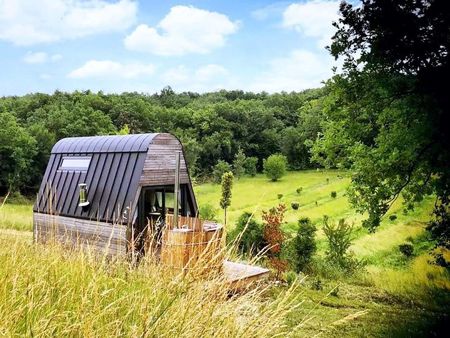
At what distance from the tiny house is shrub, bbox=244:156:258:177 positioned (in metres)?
39.3

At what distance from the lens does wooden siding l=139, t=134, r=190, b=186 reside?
36.0 feet

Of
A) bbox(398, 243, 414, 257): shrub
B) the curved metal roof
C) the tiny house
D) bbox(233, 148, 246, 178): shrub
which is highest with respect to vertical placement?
the curved metal roof

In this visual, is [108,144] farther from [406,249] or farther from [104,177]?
[406,249]

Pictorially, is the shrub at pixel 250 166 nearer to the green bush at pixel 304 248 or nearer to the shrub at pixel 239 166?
the shrub at pixel 239 166

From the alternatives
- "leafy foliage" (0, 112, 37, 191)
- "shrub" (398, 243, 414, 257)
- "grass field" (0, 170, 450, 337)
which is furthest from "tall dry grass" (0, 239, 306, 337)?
"leafy foliage" (0, 112, 37, 191)

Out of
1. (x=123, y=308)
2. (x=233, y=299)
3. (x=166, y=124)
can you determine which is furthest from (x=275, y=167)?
(x=123, y=308)

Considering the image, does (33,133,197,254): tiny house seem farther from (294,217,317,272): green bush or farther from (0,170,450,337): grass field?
(294,217,317,272): green bush

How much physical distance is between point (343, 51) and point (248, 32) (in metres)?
6.03

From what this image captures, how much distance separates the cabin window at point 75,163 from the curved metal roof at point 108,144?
0.72 feet

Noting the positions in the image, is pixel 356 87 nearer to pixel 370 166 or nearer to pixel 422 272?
pixel 370 166

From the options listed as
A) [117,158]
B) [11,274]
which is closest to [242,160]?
[117,158]

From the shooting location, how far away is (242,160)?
5066 cm

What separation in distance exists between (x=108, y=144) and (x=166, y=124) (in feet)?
119

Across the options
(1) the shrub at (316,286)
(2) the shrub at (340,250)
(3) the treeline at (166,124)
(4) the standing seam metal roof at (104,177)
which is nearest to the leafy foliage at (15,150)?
(3) the treeline at (166,124)
